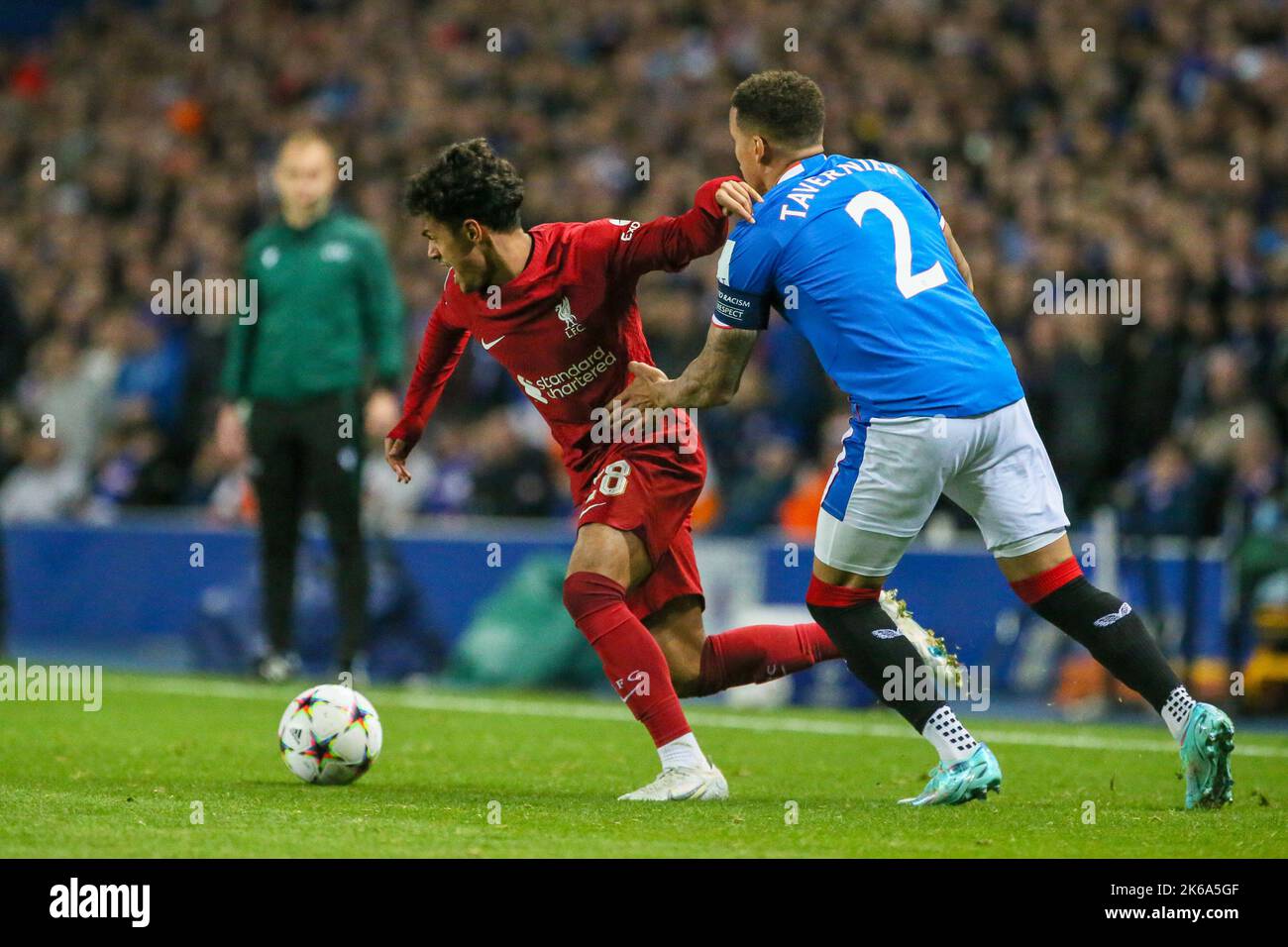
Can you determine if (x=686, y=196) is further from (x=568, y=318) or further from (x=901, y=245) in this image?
(x=901, y=245)

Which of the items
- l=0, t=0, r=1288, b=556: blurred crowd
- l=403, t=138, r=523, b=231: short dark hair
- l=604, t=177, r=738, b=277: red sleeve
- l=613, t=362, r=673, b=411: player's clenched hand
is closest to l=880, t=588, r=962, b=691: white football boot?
l=613, t=362, r=673, b=411: player's clenched hand

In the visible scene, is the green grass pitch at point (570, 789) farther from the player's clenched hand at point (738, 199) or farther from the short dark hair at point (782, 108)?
the short dark hair at point (782, 108)

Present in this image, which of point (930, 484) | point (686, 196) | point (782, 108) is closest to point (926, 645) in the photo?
point (930, 484)

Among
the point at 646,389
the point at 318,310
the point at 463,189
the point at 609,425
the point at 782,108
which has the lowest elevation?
the point at 609,425

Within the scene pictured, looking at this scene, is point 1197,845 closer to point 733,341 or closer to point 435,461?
point 733,341

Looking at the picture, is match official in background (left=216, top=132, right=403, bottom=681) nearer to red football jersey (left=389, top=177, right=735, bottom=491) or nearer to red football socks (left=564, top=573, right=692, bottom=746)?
red football jersey (left=389, top=177, right=735, bottom=491)

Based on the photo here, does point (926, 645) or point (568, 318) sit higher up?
point (568, 318)

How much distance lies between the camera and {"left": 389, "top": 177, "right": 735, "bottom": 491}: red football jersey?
6.65m

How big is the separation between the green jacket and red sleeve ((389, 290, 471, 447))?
124 inches

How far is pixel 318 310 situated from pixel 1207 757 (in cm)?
612

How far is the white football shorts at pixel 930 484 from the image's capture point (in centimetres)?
595

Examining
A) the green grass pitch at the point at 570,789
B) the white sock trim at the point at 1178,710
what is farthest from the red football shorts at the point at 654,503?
the white sock trim at the point at 1178,710

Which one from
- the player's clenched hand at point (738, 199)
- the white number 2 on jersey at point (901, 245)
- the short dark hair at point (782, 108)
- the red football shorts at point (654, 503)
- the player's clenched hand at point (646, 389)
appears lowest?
the red football shorts at point (654, 503)

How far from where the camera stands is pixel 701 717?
10438 millimetres
